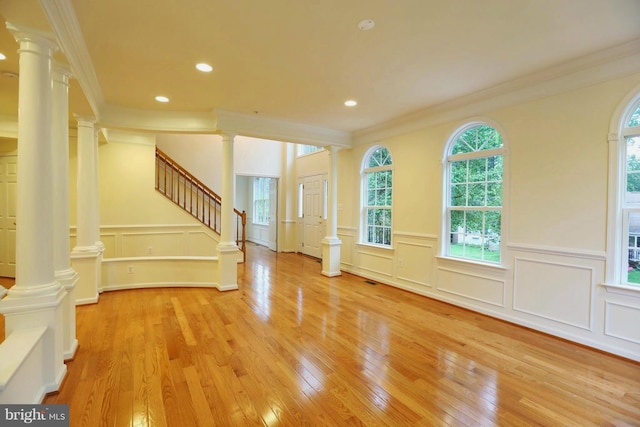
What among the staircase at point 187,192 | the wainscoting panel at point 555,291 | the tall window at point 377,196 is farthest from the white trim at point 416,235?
the staircase at point 187,192

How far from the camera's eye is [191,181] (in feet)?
21.1

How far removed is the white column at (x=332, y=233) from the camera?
227 inches

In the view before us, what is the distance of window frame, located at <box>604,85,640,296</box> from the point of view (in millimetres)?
2768

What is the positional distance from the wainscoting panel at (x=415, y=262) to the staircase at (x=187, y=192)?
3262 mm

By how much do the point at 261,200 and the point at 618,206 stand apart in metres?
8.77

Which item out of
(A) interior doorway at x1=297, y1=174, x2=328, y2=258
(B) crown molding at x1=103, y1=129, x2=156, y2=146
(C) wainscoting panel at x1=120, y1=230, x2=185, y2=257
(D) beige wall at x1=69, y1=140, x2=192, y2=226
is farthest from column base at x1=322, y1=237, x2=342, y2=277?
(B) crown molding at x1=103, y1=129, x2=156, y2=146

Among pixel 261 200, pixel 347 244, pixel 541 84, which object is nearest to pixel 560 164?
pixel 541 84

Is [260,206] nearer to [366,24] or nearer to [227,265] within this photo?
[227,265]

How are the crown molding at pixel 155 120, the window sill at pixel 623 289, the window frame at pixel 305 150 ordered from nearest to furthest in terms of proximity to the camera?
the window sill at pixel 623 289, the crown molding at pixel 155 120, the window frame at pixel 305 150

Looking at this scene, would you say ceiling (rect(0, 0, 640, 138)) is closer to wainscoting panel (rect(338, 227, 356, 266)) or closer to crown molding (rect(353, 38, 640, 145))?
crown molding (rect(353, 38, 640, 145))

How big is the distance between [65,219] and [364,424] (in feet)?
9.00

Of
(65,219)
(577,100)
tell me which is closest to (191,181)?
(65,219)

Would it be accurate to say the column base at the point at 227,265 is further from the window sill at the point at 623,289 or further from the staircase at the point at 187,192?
the window sill at the point at 623,289

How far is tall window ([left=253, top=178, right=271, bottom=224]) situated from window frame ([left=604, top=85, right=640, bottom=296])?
8.05 metres
